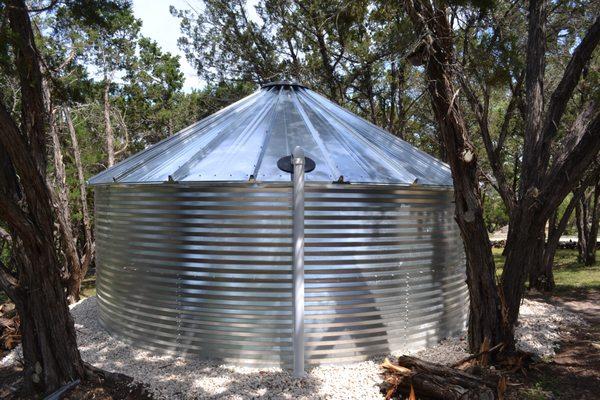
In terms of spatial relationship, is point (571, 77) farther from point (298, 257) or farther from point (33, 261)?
point (33, 261)

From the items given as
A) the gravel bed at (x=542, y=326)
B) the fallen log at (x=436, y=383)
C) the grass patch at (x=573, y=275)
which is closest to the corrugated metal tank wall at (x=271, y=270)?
the fallen log at (x=436, y=383)

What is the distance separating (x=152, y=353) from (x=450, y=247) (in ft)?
15.0

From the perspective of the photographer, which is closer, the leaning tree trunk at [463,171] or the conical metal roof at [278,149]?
the leaning tree trunk at [463,171]

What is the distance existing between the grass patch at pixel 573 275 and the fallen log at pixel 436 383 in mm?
8160

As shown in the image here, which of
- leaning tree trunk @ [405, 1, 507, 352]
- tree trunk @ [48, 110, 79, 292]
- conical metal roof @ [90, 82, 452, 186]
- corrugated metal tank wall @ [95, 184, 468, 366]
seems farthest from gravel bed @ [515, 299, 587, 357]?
tree trunk @ [48, 110, 79, 292]

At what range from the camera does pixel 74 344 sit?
5.20 metres

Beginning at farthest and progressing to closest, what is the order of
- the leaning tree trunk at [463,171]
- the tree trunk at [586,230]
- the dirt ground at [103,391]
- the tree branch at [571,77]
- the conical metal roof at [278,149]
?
the tree trunk at [586,230] < the conical metal roof at [278,149] < the tree branch at [571,77] < the leaning tree trunk at [463,171] < the dirt ground at [103,391]

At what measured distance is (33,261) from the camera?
15.9 ft

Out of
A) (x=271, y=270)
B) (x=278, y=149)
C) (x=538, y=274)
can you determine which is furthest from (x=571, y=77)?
(x=538, y=274)

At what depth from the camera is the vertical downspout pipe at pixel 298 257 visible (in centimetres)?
568

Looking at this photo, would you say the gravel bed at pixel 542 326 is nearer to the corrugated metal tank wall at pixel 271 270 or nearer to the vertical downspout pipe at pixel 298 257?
the corrugated metal tank wall at pixel 271 270

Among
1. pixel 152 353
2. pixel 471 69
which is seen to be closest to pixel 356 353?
pixel 152 353

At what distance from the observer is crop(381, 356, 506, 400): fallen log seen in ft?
15.6

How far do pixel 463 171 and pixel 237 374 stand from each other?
12.0 ft
